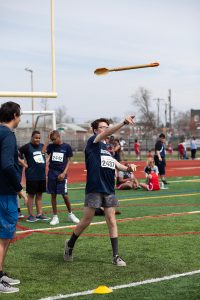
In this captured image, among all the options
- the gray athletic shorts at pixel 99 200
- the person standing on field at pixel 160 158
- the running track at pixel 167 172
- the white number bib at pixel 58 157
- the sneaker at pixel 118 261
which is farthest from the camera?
the running track at pixel 167 172

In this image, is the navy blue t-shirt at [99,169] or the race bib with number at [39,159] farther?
the race bib with number at [39,159]

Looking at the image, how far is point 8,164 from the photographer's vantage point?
6.02m

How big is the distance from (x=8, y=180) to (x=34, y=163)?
19.4 feet

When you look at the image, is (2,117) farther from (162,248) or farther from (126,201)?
(126,201)

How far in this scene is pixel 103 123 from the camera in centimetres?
762

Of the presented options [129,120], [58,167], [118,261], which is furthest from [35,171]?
[129,120]

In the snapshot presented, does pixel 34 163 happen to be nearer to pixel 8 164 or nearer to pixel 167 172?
pixel 8 164

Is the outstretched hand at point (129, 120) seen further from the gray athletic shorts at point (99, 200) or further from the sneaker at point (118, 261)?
the sneaker at point (118, 261)

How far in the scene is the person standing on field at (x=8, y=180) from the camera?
6.06 m

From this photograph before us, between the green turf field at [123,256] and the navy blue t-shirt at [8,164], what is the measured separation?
114 centimetres

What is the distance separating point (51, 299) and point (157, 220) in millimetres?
5771

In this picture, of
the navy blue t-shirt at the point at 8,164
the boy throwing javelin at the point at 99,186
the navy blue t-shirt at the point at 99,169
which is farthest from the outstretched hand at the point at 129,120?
the navy blue t-shirt at the point at 8,164

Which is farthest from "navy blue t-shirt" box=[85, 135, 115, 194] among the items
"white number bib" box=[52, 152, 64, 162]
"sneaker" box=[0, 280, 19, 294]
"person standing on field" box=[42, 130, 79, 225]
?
"white number bib" box=[52, 152, 64, 162]

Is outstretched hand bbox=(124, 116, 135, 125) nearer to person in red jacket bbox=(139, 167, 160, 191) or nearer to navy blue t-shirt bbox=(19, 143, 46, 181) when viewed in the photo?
navy blue t-shirt bbox=(19, 143, 46, 181)
